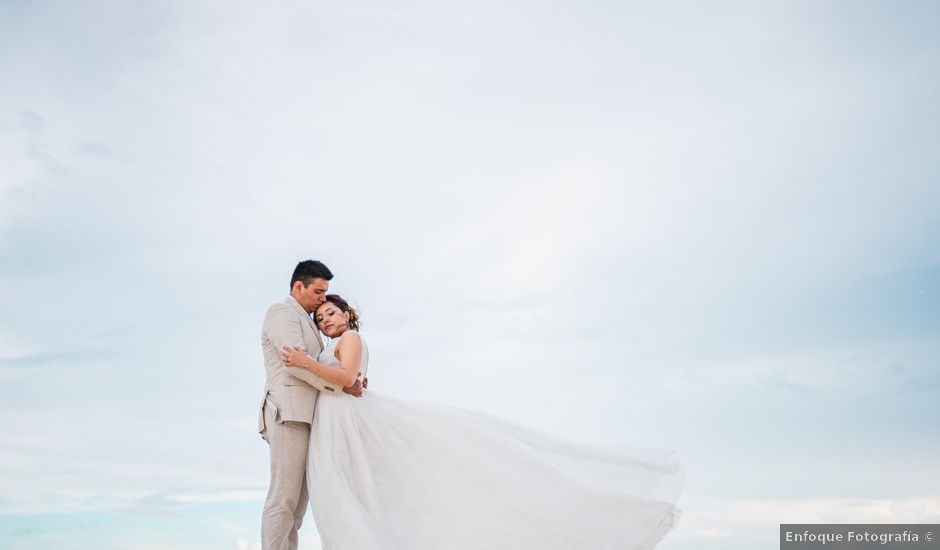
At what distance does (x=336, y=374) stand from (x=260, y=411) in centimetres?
82

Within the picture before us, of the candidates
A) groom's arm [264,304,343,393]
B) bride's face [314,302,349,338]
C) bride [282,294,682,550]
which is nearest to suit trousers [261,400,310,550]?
bride [282,294,682,550]

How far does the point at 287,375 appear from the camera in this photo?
25.6ft

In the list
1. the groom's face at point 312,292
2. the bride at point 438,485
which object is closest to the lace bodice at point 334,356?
the bride at point 438,485

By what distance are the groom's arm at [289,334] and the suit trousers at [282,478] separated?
39 centimetres

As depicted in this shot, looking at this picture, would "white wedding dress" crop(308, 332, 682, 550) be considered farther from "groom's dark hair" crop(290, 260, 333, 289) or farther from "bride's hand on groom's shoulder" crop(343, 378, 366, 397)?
"groom's dark hair" crop(290, 260, 333, 289)

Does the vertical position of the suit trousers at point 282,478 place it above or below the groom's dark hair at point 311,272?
below

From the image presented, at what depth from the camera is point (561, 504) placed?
818 cm

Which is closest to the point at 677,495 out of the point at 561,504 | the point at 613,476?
the point at 613,476

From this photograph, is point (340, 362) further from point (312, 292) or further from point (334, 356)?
point (312, 292)

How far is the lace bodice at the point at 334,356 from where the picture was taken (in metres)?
8.06

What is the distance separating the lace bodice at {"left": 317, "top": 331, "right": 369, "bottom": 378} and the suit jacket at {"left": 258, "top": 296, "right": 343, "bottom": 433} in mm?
144

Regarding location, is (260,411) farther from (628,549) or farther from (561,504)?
(628,549)

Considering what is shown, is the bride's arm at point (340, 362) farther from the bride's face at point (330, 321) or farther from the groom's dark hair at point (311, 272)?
the groom's dark hair at point (311, 272)

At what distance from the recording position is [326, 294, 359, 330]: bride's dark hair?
8461mm
